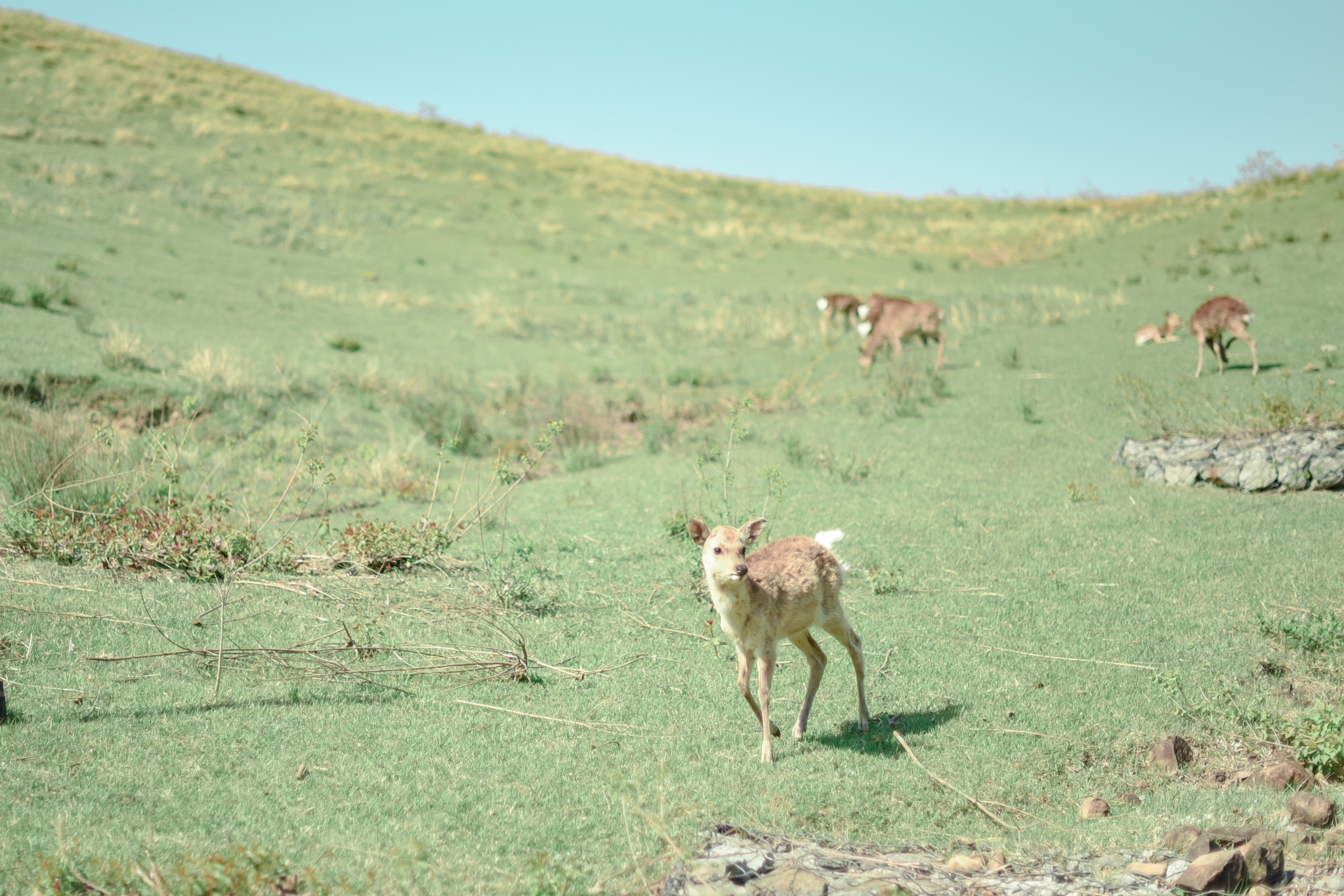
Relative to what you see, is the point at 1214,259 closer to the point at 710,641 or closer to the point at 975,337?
the point at 975,337

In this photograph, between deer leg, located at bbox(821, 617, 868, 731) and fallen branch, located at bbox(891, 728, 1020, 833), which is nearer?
fallen branch, located at bbox(891, 728, 1020, 833)

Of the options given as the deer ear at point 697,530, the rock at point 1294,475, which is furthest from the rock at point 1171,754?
the rock at point 1294,475

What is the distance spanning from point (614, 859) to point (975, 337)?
17.5 metres

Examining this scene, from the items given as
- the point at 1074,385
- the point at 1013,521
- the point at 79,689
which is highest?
the point at 1074,385

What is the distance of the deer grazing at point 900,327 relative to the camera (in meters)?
17.7

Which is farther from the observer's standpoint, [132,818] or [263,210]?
[263,210]

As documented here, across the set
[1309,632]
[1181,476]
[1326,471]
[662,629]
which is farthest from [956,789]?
[1326,471]

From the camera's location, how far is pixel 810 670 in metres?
5.84

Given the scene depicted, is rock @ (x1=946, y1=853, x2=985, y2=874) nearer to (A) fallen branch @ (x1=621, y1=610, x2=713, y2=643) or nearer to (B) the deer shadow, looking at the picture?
(B) the deer shadow

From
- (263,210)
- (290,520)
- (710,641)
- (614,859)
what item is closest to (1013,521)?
(710,641)

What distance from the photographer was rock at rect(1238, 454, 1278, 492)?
9844 millimetres

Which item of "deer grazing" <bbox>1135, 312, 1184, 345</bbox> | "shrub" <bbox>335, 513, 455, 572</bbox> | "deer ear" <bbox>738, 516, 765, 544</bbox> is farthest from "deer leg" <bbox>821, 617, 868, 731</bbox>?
"deer grazing" <bbox>1135, 312, 1184, 345</bbox>

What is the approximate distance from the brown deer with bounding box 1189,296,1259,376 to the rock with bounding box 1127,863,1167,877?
1070 centimetres

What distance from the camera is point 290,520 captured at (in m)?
10.3
